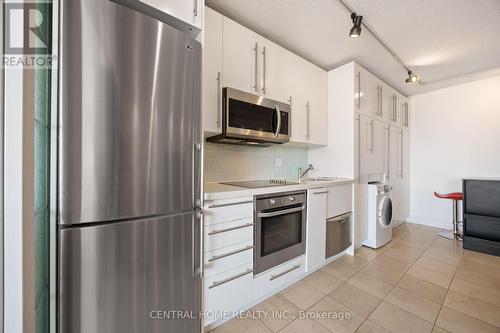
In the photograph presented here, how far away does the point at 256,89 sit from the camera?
1.98m

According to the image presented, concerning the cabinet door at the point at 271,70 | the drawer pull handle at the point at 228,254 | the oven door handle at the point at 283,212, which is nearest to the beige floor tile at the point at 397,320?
the oven door handle at the point at 283,212

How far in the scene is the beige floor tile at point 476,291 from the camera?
1.74 metres

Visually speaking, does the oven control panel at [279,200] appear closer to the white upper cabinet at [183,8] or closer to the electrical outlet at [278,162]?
the electrical outlet at [278,162]

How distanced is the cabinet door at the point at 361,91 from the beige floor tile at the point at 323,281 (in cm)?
195

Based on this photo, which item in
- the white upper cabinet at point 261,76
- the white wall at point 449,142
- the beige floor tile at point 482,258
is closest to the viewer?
the white upper cabinet at point 261,76

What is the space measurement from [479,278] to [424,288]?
0.70 metres

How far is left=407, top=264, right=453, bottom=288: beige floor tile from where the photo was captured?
6.57 feet

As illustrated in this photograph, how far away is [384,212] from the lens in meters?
2.82

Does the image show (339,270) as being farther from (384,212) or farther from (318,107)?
(318,107)

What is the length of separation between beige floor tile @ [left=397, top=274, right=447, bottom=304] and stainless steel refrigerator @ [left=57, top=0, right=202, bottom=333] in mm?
1955

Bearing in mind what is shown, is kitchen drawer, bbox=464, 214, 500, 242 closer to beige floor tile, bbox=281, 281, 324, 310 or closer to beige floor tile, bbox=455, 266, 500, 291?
beige floor tile, bbox=455, 266, 500, 291

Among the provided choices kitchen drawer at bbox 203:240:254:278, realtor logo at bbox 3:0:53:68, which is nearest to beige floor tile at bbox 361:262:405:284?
kitchen drawer at bbox 203:240:254:278

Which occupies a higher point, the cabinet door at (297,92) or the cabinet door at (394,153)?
the cabinet door at (297,92)

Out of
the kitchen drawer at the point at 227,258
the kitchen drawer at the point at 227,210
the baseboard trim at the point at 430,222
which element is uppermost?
the kitchen drawer at the point at 227,210
